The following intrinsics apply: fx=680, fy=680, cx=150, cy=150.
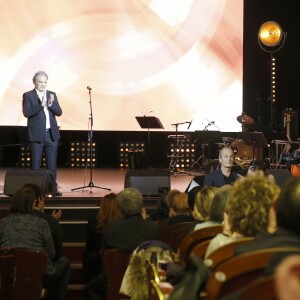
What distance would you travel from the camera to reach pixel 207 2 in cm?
1327

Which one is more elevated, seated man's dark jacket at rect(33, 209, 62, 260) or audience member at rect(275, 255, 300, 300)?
audience member at rect(275, 255, 300, 300)

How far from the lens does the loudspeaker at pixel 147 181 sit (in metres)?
8.09

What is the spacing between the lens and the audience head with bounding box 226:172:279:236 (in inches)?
103

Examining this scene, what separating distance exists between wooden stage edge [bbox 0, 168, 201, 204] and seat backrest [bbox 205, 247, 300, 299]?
19.7 feet

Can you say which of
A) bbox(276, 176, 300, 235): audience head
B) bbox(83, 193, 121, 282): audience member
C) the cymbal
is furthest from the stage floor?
bbox(276, 176, 300, 235): audience head

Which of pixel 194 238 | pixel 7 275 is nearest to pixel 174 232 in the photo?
pixel 194 238

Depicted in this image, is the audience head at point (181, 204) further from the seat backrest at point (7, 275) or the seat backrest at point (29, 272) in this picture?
the seat backrest at point (7, 275)

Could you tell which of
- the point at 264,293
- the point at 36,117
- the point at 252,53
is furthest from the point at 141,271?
the point at 252,53

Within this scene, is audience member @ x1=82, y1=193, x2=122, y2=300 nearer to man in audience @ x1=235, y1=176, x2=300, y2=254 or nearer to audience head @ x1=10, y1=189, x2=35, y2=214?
audience head @ x1=10, y1=189, x2=35, y2=214

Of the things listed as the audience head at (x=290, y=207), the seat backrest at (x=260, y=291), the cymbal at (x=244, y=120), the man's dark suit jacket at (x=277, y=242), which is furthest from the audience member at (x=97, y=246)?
the cymbal at (x=244, y=120)

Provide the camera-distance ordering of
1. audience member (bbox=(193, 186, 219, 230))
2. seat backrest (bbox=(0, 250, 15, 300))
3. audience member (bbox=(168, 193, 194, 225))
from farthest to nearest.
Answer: audience member (bbox=(168, 193, 194, 225)) < seat backrest (bbox=(0, 250, 15, 300)) < audience member (bbox=(193, 186, 219, 230))

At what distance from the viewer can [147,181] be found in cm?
813

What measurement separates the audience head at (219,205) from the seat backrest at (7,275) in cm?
137

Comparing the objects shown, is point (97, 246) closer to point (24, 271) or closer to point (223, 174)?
point (24, 271)
